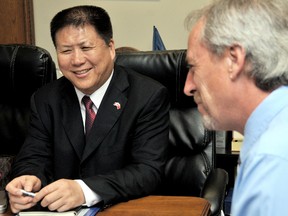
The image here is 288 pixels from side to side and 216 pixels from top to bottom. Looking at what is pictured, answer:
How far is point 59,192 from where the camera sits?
1.42 m

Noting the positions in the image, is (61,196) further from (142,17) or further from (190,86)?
(142,17)

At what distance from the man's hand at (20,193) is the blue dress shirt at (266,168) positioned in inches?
28.8

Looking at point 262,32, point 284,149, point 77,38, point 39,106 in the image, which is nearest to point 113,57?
point 77,38

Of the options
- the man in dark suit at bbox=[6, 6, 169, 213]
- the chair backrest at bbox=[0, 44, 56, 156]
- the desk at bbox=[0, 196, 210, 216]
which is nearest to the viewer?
the desk at bbox=[0, 196, 210, 216]

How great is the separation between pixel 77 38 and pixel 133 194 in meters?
0.63

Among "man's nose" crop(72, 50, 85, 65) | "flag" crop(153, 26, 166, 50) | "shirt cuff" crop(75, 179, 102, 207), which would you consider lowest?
"shirt cuff" crop(75, 179, 102, 207)

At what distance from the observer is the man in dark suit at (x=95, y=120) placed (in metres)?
A: 1.83

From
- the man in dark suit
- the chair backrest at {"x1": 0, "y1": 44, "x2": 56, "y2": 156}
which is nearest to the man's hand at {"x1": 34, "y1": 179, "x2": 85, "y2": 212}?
the man in dark suit

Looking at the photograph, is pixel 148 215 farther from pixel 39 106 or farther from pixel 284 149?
pixel 39 106

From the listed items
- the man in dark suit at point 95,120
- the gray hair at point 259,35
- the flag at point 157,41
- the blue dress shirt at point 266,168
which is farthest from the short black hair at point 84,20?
the flag at point 157,41

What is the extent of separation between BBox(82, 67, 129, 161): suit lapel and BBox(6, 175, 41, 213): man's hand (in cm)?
30

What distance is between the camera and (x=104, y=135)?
185 cm

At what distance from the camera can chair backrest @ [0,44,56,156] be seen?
2.13 m

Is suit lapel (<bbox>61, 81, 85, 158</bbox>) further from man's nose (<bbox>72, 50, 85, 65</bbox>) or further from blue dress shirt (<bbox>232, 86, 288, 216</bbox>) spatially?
blue dress shirt (<bbox>232, 86, 288, 216</bbox>)
